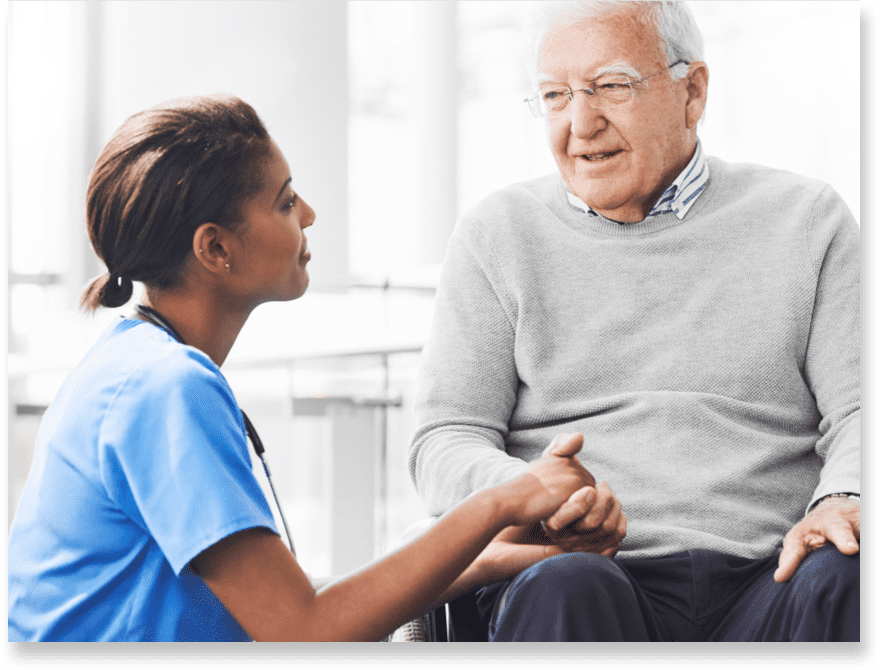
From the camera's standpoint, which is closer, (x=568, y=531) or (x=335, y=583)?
(x=335, y=583)

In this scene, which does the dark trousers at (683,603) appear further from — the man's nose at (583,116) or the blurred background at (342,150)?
the blurred background at (342,150)

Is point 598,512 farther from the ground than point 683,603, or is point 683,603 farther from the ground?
point 598,512

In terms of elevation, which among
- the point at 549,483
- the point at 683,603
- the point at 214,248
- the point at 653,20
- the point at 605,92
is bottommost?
the point at 683,603

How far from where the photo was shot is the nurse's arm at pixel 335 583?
3.05ft

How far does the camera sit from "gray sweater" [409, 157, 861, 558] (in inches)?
53.9

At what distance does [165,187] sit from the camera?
3.72 feet

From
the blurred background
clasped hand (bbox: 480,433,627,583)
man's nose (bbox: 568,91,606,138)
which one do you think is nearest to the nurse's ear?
clasped hand (bbox: 480,433,627,583)

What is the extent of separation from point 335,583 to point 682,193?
0.96 meters

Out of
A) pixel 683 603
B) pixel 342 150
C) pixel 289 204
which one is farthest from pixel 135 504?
pixel 342 150

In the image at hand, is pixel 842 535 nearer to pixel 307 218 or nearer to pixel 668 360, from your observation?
pixel 668 360

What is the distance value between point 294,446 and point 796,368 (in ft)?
6.37

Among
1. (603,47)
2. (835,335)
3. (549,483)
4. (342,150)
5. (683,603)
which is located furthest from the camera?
(342,150)

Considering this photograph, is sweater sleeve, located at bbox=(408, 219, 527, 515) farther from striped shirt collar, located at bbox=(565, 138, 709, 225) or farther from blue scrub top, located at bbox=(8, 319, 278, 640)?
blue scrub top, located at bbox=(8, 319, 278, 640)
